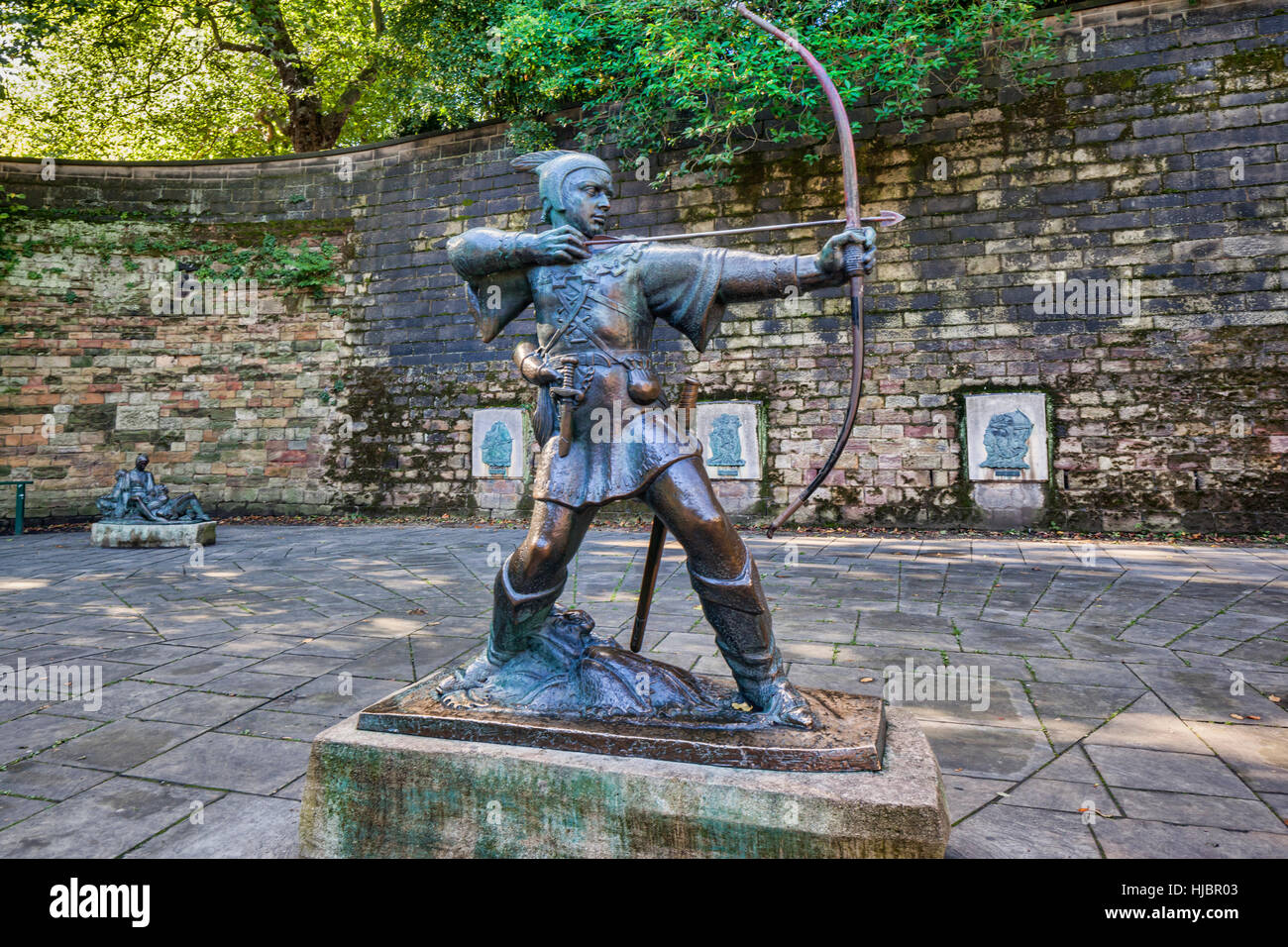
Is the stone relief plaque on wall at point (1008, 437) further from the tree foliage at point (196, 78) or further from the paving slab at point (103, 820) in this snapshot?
the tree foliage at point (196, 78)

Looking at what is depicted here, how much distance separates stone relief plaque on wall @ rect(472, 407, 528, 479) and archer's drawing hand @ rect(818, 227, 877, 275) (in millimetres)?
8480

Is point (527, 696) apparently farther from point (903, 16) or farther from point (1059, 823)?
point (903, 16)

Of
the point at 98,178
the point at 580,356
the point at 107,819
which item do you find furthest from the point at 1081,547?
the point at 98,178

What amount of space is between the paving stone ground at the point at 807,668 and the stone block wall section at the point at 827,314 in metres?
1.86

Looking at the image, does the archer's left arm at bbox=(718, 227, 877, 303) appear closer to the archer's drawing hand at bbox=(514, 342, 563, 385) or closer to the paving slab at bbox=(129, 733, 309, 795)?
the archer's drawing hand at bbox=(514, 342, 563, 385)

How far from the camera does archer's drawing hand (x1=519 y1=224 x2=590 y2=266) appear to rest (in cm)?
222

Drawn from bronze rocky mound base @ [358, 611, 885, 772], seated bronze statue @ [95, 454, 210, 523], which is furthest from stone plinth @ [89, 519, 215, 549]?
bronze rocky mound base @ [358, 611, 885, 772]

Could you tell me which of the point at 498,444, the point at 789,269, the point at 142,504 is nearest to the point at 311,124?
the point at 498,444

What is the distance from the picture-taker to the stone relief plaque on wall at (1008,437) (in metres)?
8.00

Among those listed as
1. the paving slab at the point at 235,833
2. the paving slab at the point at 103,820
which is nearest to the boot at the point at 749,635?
the paving slab at the point at 235,833

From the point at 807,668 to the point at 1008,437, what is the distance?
5868 millimetres

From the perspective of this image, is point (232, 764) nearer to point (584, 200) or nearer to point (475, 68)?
point (584, 200)

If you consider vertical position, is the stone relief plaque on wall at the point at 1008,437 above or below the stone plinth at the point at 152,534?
above

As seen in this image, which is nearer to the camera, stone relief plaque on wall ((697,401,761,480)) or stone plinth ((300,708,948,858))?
stone plinth ((300,708,948,858))
